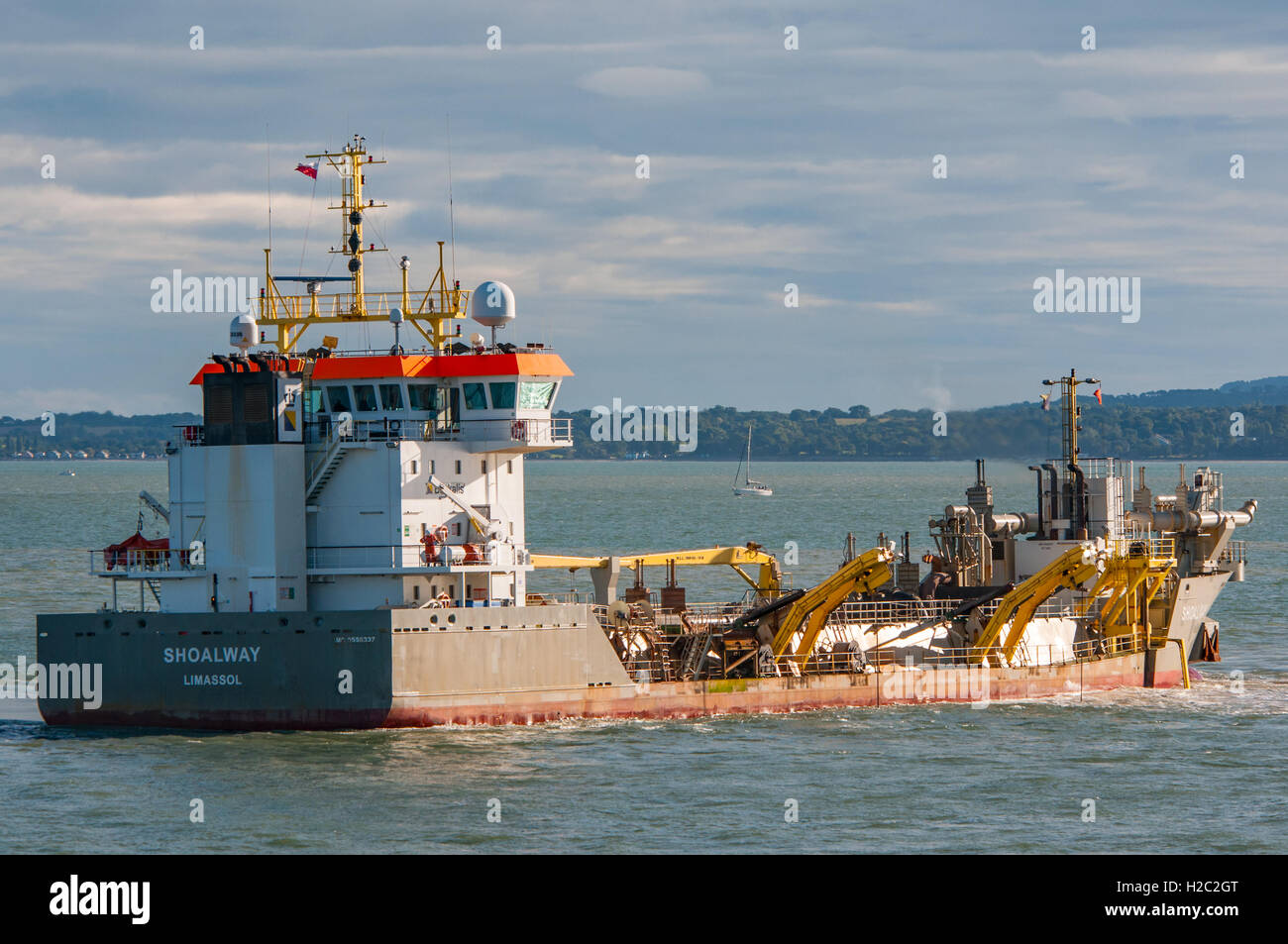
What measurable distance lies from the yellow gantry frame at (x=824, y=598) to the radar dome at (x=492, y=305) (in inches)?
369

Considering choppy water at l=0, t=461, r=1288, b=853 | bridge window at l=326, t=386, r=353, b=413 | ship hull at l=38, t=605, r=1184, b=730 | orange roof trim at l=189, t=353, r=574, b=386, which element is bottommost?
choppy water at l=0, t=461, r=1288, b=853

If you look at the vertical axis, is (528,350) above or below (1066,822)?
above

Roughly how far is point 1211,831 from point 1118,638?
61.6 feet

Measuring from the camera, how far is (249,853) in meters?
29.1

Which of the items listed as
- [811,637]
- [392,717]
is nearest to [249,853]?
[392,717]

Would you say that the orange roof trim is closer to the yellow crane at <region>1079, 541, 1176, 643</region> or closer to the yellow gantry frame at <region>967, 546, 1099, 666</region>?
the yellow gantry frame at <region>967, 546, 1099, 666</region>

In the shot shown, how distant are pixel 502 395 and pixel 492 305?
6.67ft

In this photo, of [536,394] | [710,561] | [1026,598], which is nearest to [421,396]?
[536,394]

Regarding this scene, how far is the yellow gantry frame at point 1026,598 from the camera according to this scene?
149 ft

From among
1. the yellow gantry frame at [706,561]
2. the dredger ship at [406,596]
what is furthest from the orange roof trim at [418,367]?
the yellow gantry frame at [706,561]

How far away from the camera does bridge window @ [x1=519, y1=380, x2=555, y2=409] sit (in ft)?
134

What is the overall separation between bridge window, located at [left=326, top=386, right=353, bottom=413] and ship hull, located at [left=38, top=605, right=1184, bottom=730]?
5.59 m

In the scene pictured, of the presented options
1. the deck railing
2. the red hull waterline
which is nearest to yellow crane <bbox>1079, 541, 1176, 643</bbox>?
the red hull waterline
